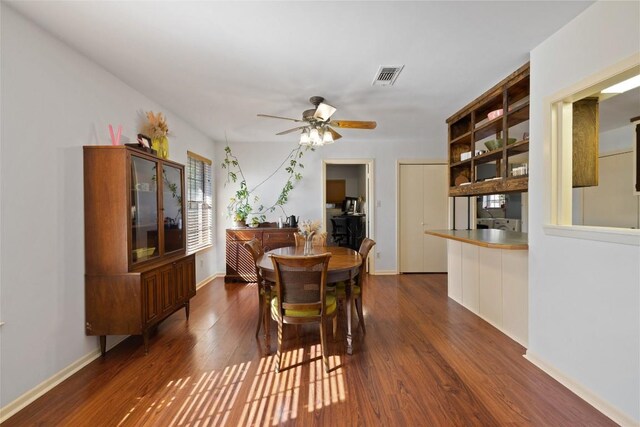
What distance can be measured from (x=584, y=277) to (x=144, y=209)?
335 cm

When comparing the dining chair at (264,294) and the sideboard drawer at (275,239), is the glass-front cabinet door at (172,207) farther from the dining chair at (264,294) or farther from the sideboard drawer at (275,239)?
the sideboard drawer at (275,239)

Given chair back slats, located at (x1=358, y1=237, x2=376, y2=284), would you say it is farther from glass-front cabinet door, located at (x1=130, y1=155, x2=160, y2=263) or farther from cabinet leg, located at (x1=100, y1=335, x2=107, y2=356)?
cabinet leg, located at (x1=100, y1=335, x2=107, y2=356)

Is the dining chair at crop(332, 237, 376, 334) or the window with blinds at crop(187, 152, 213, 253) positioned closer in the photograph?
the dining chair at crop(332, 237, 376, 334)

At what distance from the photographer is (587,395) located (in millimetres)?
1798

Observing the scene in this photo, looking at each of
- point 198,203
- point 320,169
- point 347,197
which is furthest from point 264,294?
point 347,197

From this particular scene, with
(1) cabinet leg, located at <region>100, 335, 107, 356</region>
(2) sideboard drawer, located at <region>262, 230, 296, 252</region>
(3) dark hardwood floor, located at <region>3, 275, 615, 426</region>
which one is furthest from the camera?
(2) sideboard drawer, located at <region>262, 230, 296, 252</region>

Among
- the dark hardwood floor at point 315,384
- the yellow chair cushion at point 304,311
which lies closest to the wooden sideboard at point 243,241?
the dark hardwood floor at point 315,384

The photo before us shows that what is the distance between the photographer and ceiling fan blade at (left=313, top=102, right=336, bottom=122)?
2639mm

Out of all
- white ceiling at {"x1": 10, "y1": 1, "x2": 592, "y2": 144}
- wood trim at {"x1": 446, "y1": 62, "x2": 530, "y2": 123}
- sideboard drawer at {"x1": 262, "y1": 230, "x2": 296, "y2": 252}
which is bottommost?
sideboard drawer at {"x1": 262, "y1": 230, "x2": 296, "y2": 252}

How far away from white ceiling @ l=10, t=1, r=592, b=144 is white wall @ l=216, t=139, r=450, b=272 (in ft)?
5.96

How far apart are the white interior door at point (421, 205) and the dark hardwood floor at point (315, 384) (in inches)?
92.0

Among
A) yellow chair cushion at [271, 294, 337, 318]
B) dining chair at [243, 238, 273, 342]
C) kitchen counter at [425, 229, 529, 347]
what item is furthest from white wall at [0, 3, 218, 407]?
kitchen counter at [425, 229, 529, 347]

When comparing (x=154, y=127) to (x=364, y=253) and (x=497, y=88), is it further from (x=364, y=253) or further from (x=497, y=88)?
(x=497, y=88)

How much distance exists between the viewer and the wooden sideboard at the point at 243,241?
465 centimetres
